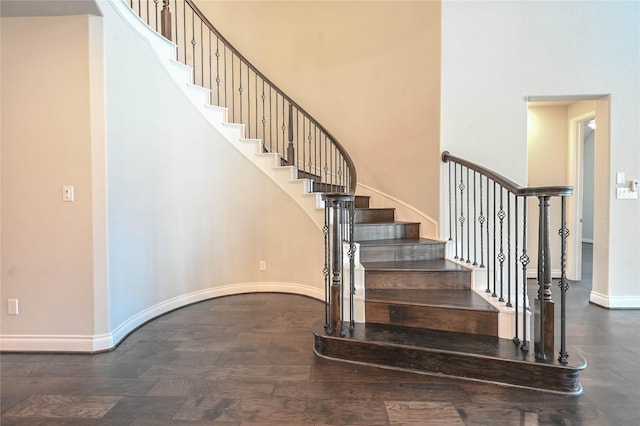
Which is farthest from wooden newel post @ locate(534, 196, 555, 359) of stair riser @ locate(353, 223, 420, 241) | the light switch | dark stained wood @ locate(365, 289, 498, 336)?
the light switch

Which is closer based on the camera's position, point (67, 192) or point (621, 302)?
point (67, 192)

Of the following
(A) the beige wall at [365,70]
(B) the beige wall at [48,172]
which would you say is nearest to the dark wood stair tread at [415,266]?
(A) the beige wall at [365,70]

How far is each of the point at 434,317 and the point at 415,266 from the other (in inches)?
21.7

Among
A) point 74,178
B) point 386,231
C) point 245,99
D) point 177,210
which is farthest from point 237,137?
point 386,231

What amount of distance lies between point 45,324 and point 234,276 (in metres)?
1.78

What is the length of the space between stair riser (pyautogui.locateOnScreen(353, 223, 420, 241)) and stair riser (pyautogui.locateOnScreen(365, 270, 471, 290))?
57 centimetres

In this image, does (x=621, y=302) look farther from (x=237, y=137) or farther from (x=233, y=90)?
(x=233, y=90)

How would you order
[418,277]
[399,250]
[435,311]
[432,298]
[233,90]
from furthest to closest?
[233,90], [399,250], [418,277], [432,298], [435,311]

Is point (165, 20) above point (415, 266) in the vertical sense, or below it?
above

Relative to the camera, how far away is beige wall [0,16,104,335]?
2408 mm

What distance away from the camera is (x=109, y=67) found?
2.49m

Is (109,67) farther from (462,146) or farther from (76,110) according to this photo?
(462,146)

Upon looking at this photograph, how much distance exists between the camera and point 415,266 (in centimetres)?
285

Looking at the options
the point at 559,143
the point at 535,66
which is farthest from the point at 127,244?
the point at 559,143
